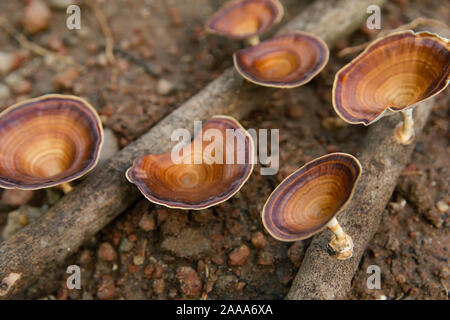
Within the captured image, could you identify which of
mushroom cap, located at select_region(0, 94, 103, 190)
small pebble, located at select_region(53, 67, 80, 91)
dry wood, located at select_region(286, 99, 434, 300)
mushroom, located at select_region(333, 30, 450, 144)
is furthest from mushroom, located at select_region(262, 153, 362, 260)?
small pebble, located at select_region(53, 67, 80, 91)

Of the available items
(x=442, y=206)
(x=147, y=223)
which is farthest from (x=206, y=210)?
(x=442, y=206)

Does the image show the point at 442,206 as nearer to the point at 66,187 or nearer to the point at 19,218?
the point at 66,187

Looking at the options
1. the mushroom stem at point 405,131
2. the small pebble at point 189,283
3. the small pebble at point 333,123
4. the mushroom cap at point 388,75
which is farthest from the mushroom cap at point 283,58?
the small pebble at point 189,283

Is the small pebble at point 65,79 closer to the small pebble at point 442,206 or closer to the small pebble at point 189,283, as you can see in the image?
the small pebble at point 189,283

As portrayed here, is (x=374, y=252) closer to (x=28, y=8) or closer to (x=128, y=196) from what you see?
(x=128, y=196)

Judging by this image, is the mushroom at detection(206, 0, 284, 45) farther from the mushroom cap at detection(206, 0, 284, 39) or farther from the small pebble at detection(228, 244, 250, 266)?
the small pebble at detection(228, 244, 250, 266)

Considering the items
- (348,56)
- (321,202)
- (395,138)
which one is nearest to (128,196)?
(321,202)
